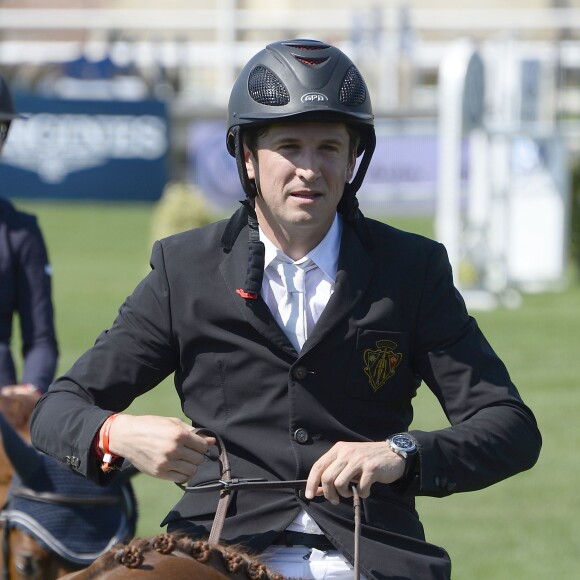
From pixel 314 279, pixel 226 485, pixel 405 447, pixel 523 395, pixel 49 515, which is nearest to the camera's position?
pixel 405 447

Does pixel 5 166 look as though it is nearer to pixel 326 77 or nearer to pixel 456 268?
pixel 456 268

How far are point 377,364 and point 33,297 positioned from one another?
250cm

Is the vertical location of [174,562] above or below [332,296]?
below

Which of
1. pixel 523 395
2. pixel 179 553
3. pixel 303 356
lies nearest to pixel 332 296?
pixel 303 356

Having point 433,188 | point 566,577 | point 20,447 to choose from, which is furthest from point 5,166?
point 20,447

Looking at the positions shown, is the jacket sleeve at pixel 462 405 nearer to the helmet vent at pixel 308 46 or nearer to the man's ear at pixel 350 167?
the man's ear at pixel 350 167

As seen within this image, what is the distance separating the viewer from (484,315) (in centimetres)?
1609

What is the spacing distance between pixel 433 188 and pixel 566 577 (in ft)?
57.1

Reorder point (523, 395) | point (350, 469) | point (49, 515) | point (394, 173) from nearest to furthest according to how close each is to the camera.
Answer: point (350, 469)
point (49, 515)
point (523, 395)
point (394, 173)

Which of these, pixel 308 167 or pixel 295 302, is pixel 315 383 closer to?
pixel 295 302

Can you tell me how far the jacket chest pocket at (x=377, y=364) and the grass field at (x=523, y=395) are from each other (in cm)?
433

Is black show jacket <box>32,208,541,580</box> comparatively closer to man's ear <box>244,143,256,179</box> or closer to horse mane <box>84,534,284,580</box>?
man's ear <box>244,143,256,179</box>

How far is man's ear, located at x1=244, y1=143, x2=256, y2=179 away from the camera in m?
3.43

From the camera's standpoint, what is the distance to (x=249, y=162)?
3.45m
